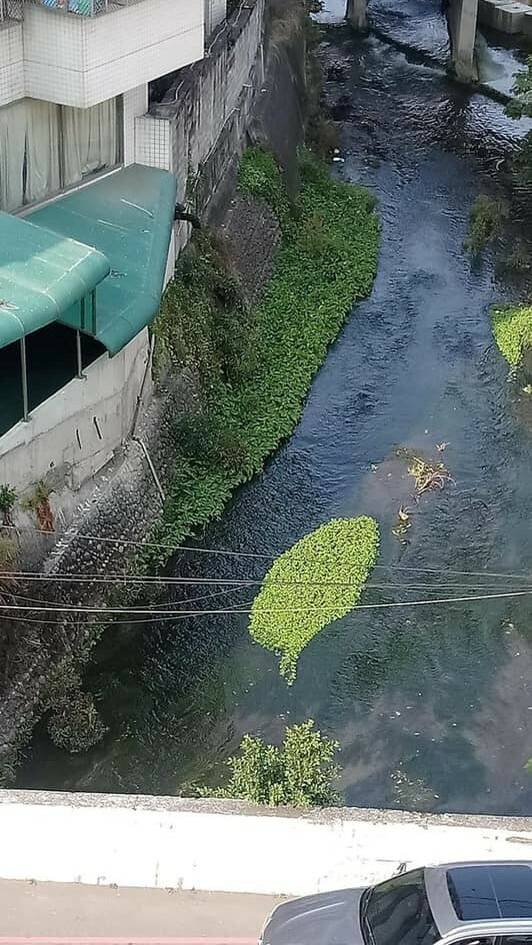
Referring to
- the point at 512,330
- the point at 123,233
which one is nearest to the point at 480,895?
the point at 123,233

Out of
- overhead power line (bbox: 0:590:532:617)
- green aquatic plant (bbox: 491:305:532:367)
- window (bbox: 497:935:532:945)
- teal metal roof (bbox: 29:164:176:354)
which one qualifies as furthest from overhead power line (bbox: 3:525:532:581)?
window (bbox: 497:935:532:945)

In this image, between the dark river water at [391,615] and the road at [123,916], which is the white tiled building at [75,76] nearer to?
the dark river water at [391,615]

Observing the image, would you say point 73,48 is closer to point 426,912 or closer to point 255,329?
point 255,329

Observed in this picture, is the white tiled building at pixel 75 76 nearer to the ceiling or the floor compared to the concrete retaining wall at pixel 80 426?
nearer to the ceiling

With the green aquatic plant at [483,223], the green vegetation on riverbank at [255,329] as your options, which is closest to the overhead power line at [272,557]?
the green vegetation on riverbank at [255,329]

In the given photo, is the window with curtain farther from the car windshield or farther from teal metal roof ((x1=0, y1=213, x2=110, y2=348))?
the car windshield

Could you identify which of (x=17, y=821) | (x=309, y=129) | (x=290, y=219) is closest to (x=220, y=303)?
(x=290, y=219)
